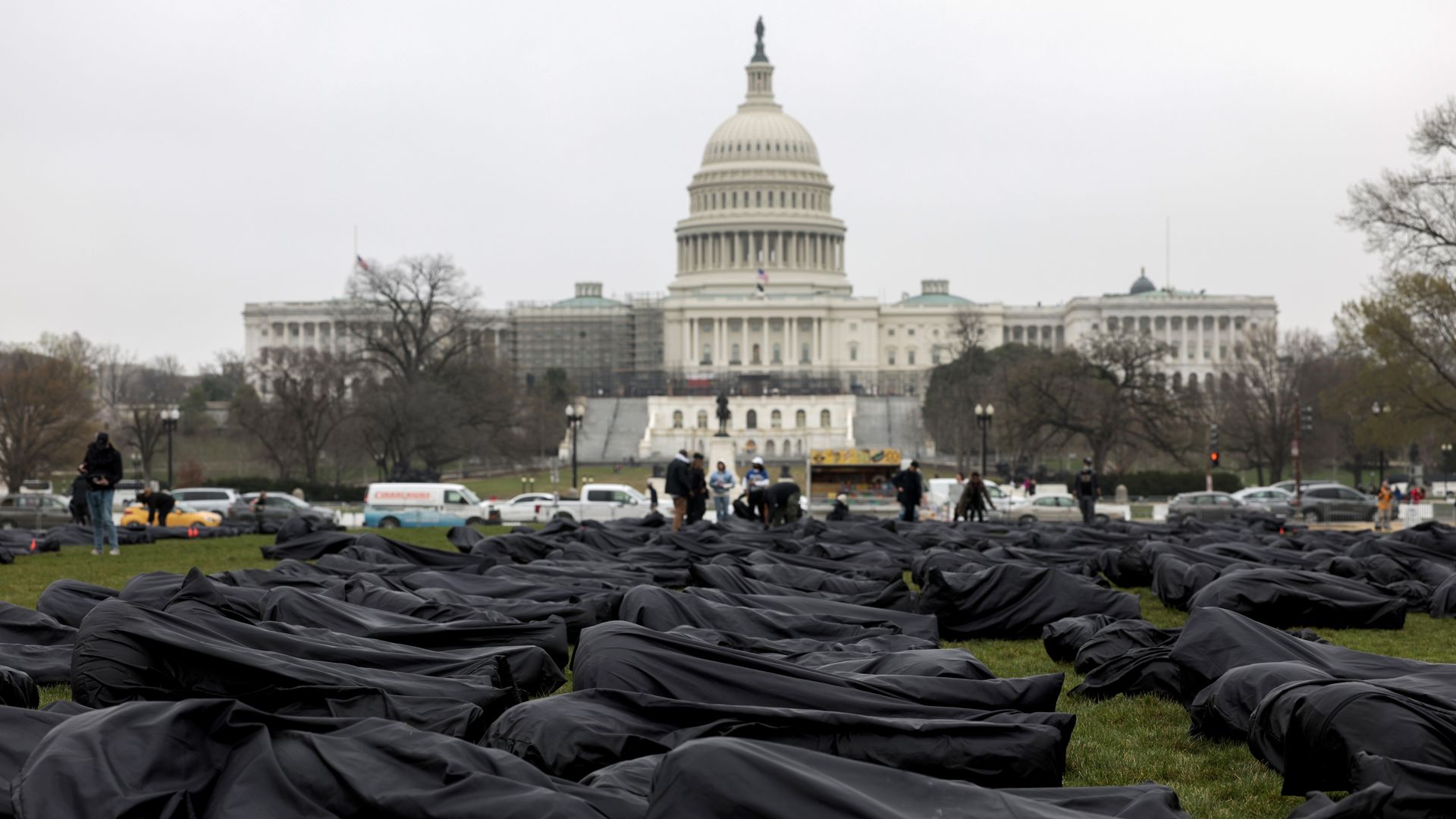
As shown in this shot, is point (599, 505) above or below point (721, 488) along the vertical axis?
below

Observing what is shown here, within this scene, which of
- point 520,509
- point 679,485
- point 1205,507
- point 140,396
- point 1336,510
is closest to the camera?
point 679,485

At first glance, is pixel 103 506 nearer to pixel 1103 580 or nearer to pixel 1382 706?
pixel 1103 580

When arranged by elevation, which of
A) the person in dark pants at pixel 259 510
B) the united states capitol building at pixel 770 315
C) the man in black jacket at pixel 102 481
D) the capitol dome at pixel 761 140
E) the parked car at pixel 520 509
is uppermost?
the capitol dome at pixel 761 140

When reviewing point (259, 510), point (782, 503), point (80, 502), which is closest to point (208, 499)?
point (259, 510)

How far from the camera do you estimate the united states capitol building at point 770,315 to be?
447ft

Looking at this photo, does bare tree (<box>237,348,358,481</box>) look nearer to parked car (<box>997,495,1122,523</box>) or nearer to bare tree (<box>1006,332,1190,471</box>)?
bare tree (<box>1006,332,1190,471</box>)

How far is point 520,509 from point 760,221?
10734cm

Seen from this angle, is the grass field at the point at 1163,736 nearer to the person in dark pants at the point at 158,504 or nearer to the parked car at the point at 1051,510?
the person in dark pants at the point at 158,504

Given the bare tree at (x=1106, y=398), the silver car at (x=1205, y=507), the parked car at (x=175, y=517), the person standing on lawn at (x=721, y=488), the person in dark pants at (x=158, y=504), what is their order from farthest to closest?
the bare tree at (x=1106, y=398), the silver car at (x=1205, y=507), the parked car at (x=175, y=517), the person standing on lawn at (x=721, y=488), the person in dark pants at (x=158, y=504)

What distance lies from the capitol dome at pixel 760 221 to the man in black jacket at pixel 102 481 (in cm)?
12134

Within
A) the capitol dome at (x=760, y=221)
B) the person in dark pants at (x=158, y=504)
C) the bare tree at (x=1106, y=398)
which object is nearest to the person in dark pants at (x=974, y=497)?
the person in dark pants at (x=158, y=504)

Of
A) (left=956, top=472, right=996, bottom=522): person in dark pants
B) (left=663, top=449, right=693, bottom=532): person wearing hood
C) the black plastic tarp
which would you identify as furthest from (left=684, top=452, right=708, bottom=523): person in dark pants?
the black plastic tarp

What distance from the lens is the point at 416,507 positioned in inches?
1423

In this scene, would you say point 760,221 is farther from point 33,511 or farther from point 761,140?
point 33,511
